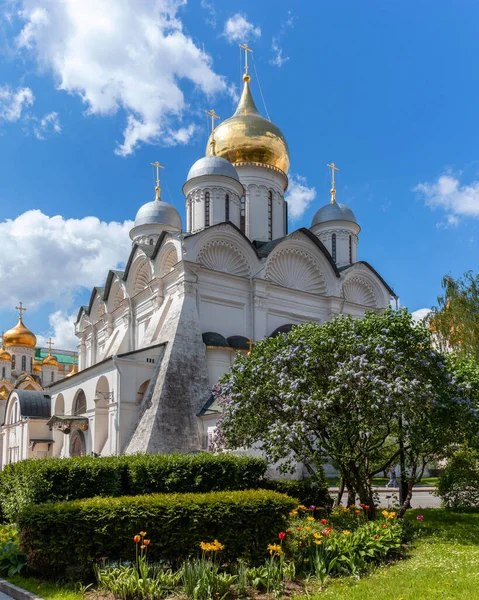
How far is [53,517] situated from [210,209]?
22.7 metres

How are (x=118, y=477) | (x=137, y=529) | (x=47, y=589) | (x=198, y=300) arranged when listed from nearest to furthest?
1. (x=47, y=589)
2. (x=137, y=529)
3. (x=118, y=477)
4. (x=198, y=300)

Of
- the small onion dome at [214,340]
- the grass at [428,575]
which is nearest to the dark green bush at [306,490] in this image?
the grass at [428,575]

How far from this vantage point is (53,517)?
22.3 ft

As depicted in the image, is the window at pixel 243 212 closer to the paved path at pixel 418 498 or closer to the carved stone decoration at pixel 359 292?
the carved stone decoration at pixel 359 292

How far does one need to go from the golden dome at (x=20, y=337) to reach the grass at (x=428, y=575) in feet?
149

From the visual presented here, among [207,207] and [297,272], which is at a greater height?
[207,207]

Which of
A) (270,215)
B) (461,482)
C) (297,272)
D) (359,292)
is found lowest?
(461,482)

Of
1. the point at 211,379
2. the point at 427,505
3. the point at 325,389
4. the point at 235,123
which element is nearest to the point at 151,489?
the point at 325,389

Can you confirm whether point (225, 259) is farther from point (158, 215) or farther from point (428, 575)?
point (428, 575)

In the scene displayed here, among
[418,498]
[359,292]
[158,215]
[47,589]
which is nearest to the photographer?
[47,589]

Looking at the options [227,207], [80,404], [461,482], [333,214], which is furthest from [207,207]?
[461,482]

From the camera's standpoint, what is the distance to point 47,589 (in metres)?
6.55

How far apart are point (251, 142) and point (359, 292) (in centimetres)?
965

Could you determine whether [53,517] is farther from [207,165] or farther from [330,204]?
[330,204]
